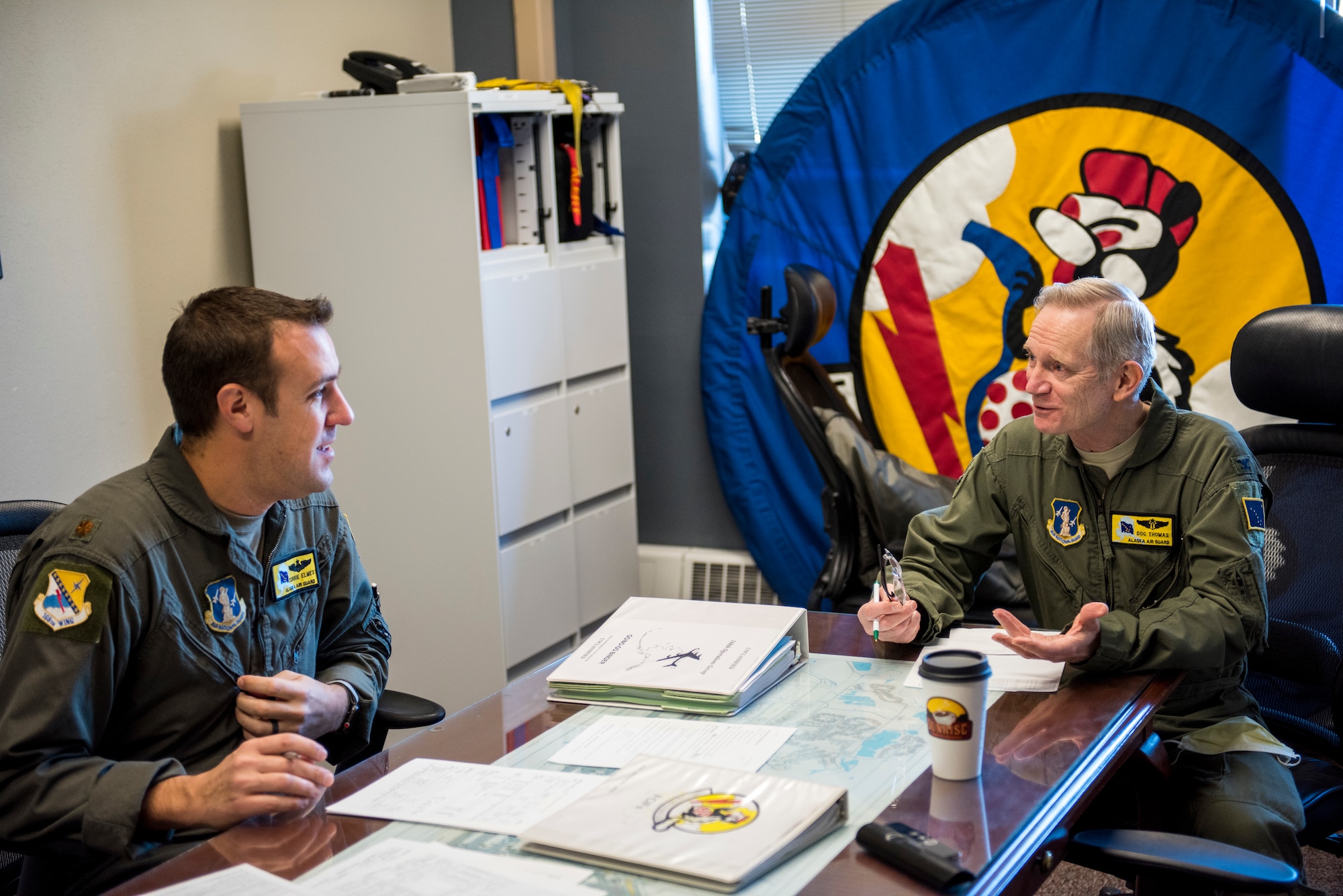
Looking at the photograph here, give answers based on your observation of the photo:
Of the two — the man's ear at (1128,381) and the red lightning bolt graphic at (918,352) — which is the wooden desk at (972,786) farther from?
the red lightning bolt graphic at (918,352)

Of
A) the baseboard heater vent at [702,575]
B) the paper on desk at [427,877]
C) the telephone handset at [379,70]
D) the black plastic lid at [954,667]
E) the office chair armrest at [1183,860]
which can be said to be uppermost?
the telephone handset at [379,70]

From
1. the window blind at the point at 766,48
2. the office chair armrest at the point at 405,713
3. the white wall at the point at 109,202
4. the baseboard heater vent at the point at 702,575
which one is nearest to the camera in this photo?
the office chair armrest at the point at 405,713

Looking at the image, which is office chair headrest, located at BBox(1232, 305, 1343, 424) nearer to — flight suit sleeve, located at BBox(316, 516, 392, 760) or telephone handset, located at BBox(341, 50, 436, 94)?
flight suit sleeve, located at BBox(316, 516, 392, 760)

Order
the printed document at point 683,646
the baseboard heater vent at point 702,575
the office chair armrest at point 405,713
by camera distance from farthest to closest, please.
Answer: the baseboard heater vent at point 702,575 → the office chair armrest at point 405,713 → the printed document at point 683,646

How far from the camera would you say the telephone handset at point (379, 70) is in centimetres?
327

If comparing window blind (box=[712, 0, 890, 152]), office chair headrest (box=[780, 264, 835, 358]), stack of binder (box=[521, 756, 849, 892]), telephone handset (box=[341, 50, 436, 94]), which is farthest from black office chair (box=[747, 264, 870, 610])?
stack of binder (box=[521, 756, 849, 892])

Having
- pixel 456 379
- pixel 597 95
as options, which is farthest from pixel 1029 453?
pixel 597 95

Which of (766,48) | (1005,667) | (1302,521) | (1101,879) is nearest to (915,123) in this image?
(766,48)

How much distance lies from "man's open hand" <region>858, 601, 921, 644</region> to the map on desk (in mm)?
60

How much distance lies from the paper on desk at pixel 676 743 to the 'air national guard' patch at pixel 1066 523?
0.75m

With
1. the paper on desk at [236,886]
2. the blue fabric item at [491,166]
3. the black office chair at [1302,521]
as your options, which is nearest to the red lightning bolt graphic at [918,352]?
the blue fabric item at [491,166]

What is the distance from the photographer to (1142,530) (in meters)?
2.03

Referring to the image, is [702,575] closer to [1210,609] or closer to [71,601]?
[1210,609]

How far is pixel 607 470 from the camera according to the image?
3.79 metres
